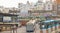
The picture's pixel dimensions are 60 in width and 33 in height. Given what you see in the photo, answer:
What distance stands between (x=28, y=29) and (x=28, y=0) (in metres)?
0.41

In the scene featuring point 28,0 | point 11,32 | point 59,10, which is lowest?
point 11,32

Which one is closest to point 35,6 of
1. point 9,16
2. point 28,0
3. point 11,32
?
point 28,0

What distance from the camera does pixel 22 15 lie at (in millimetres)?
1607

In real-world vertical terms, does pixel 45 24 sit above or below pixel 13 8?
below

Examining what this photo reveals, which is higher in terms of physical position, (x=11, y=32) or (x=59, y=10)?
(x=59, y=10)

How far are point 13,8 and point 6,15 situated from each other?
137mm

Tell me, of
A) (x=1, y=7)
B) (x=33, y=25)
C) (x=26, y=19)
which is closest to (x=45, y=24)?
(x=33, y=25)

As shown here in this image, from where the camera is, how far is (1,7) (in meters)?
1.62

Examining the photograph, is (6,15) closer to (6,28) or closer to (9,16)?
(9,16)

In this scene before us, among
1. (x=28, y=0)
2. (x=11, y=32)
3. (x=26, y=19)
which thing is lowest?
(x=11, y=32)

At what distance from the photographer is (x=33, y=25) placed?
5.16 feet

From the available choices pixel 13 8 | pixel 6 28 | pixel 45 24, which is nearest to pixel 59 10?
pixel 45 24

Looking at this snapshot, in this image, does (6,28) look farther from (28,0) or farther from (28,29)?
(28,0)

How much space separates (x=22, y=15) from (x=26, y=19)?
0.08m
